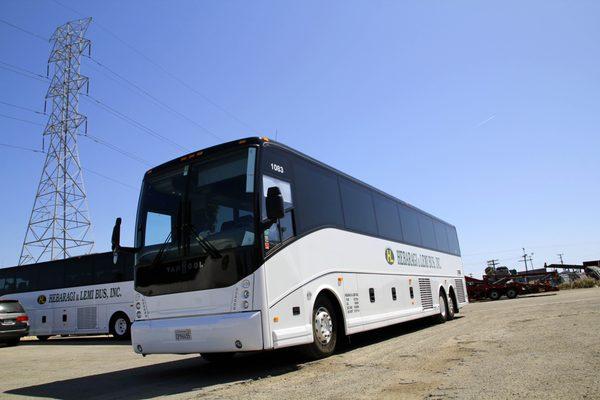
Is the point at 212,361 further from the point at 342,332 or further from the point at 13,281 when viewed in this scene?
the point at 13,281

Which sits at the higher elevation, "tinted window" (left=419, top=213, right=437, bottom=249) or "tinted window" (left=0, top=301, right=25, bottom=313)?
"tinted window" (left=419, top=213, right=437, bottom=249)

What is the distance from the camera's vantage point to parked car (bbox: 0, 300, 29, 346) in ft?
54.7

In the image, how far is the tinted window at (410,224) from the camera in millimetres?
13445

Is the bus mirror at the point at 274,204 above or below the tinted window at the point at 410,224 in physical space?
below

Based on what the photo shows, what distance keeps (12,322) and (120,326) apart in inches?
154

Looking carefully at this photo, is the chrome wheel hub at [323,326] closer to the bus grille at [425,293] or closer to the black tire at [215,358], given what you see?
the black tire at [215,358]

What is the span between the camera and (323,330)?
7.74 metres

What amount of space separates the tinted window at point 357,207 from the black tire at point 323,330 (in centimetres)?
206

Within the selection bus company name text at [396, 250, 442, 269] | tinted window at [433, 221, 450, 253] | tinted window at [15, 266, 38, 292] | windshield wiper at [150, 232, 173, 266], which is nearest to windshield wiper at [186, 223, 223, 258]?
windshield wiper at [150, 232, 173, 266]

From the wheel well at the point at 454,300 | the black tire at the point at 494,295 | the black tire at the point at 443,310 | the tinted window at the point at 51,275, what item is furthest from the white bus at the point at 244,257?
the black tire at the point at 494,295

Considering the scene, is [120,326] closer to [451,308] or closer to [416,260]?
[416,260]

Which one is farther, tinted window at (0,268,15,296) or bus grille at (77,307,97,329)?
tinted window at (0,268,15,296)

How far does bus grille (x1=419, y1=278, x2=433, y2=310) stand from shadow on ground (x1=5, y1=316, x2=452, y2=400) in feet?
16.3

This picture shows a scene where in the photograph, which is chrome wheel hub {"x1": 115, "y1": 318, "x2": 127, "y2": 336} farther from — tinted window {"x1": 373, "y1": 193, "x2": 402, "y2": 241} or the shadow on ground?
tinted window {"x1": 373, "y1": 193, "x2": 402, "y2": 241}
